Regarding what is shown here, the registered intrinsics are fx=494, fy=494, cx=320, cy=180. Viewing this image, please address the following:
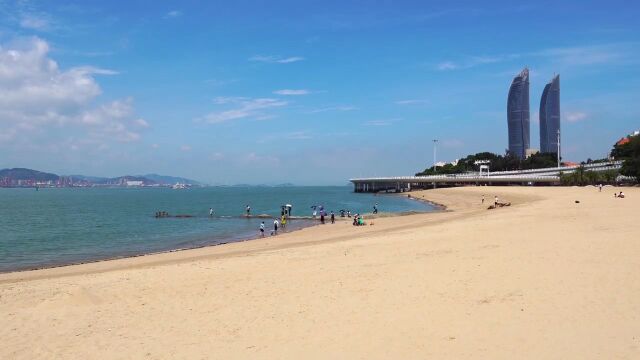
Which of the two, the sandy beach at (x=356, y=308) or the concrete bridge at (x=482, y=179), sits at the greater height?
the concrete bridge at (x=482, y=179)

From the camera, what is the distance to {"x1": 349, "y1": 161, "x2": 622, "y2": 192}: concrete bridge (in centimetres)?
8988

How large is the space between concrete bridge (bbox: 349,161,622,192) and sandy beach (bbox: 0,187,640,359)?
80739 mm

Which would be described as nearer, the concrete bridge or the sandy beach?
the sandy beach

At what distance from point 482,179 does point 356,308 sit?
3861 inches

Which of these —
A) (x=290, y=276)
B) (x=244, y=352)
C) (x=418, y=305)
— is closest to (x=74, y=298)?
(x=290, y=276)

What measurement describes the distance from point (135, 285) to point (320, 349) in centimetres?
750

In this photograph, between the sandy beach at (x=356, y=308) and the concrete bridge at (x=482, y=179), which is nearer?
the sandy beach at (x=356, y=308)

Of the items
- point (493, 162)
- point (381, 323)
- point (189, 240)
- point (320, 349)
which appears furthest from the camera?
point (493, 162)

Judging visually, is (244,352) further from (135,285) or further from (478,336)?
(135,285)

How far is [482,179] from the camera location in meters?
102

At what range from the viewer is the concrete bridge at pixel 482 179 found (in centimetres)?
8988

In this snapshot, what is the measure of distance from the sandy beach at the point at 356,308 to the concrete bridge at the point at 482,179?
265 ft

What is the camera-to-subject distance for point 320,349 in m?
7.50

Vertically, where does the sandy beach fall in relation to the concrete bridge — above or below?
below
